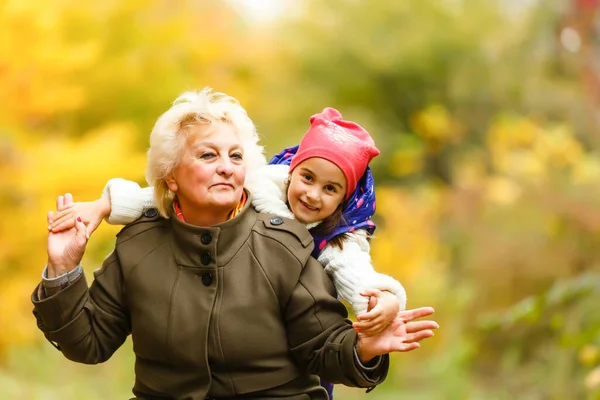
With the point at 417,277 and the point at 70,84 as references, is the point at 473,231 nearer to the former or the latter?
the point at 417,277

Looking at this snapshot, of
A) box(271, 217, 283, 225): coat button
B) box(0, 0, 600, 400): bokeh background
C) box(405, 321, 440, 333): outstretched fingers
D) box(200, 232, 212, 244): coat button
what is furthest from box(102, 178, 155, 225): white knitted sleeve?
box(0, 0, 600, 400): bokeh background

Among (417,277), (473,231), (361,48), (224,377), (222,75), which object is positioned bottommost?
(224,377)

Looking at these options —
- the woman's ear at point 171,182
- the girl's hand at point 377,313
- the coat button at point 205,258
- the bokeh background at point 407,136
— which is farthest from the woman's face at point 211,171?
the bokeh background at point 407,136

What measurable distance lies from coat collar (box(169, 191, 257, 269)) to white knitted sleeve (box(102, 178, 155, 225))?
0.48 ft

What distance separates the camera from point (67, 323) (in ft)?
7.78

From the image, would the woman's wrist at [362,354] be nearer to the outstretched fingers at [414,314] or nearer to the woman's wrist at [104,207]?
the outstretched fingers at [414,314]

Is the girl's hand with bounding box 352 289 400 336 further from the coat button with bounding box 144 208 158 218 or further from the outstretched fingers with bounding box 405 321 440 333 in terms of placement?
the coat button with bounding box 144 208 158 218

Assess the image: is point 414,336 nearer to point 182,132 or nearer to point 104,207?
point 182,132

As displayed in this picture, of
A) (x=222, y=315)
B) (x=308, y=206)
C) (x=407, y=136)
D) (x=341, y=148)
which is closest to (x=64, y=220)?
(x=222, y=315)

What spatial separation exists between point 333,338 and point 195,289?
0.38 meters

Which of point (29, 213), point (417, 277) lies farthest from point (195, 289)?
point (417, 277)

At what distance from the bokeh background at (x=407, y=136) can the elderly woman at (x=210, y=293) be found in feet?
5.19

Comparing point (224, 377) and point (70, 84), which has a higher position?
point (70, 84)

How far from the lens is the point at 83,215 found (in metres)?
2.48
